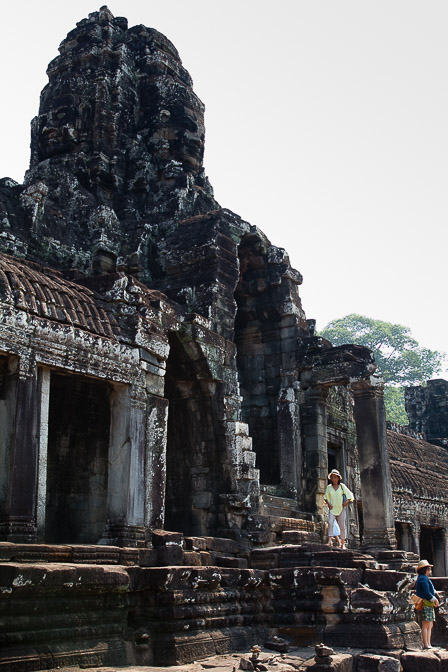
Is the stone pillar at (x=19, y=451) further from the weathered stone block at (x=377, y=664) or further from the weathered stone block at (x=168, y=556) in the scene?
the weathered stone block at (x=377, y=664)

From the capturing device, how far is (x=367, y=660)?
23.4ft

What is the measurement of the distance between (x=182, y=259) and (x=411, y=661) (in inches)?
278

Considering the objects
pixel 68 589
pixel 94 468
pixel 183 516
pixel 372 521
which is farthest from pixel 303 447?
pixel 68 589

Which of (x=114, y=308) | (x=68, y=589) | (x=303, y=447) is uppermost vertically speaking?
(x=114, y=308)

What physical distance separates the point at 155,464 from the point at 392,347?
3960 centimetres

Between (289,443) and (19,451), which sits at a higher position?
(289,443)

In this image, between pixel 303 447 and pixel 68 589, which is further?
pixel 303 447

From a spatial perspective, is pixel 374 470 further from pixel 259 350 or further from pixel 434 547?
pixel 434 547

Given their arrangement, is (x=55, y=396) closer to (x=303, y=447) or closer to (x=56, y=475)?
(x=56, y=475)

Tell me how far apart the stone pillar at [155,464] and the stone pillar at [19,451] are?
1713 mm

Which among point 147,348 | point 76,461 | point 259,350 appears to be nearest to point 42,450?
point 147,348

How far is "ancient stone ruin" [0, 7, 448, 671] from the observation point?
7223mm

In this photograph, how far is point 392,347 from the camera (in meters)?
46.9

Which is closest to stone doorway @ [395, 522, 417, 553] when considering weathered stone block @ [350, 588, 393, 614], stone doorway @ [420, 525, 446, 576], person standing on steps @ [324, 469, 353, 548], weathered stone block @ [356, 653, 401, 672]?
stone doorway @ [420, 525, 446, 576]
